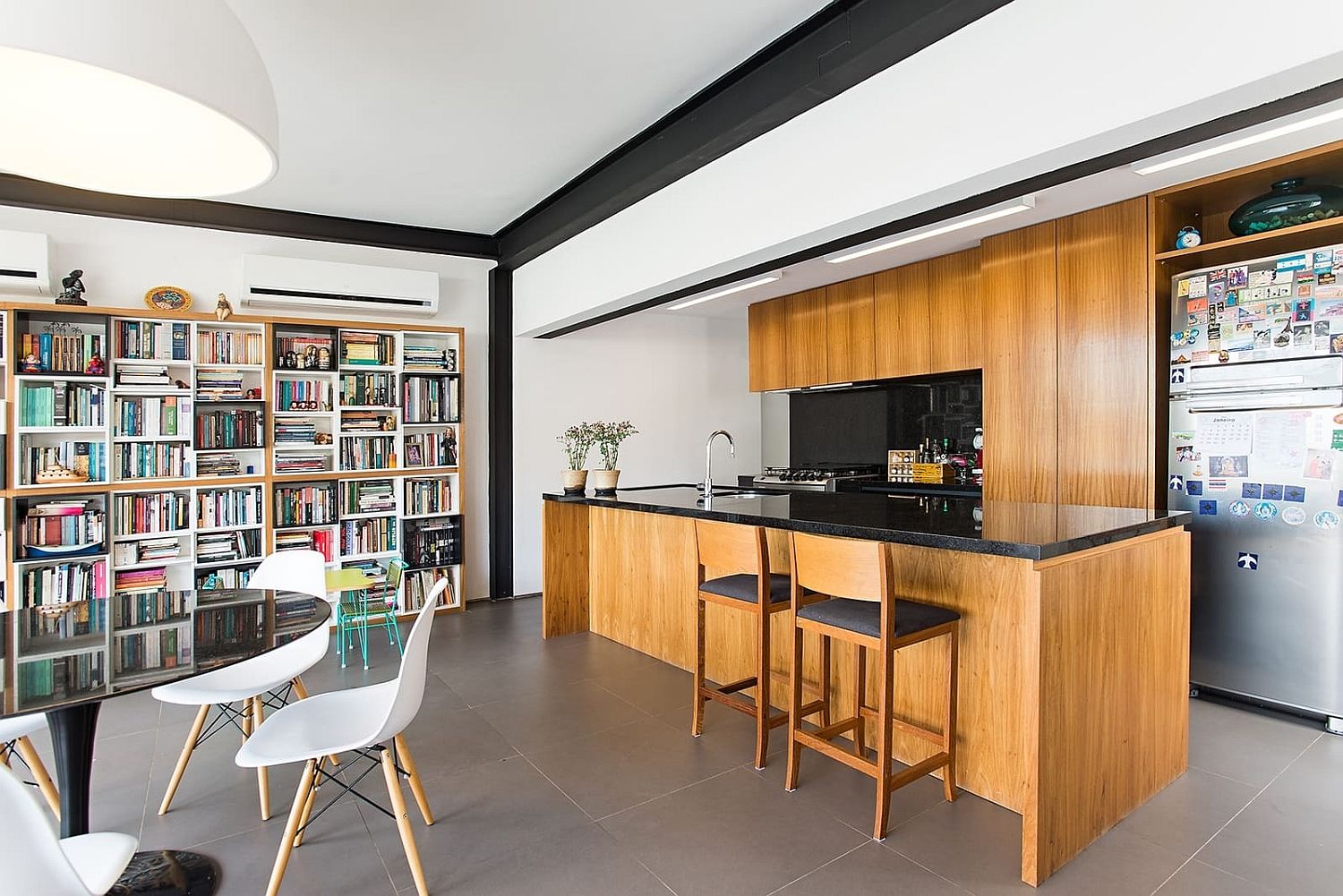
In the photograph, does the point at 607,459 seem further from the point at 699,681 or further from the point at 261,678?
the point at 261,678

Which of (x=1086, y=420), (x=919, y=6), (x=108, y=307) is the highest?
(x=919, y=6)

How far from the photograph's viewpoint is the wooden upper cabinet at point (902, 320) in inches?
200

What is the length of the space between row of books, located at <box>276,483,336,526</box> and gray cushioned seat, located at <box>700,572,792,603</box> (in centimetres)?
334

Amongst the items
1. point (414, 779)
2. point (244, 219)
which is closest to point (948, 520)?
point (414, 779)

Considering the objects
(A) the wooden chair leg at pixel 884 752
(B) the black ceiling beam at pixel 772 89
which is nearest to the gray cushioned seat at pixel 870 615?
(A) the wooden chair leg at pixel 884 752

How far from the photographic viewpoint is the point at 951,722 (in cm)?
253

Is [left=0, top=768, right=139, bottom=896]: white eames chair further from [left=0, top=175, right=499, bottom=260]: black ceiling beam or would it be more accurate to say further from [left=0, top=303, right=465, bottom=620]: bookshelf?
[left=0, top=175, right=499, bottom=260]: black ceiling beam

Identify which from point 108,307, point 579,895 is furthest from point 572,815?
point 108,307

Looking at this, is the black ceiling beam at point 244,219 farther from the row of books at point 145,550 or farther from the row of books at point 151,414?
the row of books at point 145,550

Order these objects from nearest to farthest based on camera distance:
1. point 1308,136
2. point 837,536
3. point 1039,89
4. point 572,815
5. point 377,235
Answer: point 1039,89
point 572,815
point 837,536
point 1308,136
point 377,235

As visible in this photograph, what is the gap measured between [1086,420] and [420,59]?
3741 millimetres

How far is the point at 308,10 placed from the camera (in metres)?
2.69

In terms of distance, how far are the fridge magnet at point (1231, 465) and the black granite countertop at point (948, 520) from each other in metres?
0.89

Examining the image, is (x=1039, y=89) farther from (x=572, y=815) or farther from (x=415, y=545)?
(x=415, y=545)
